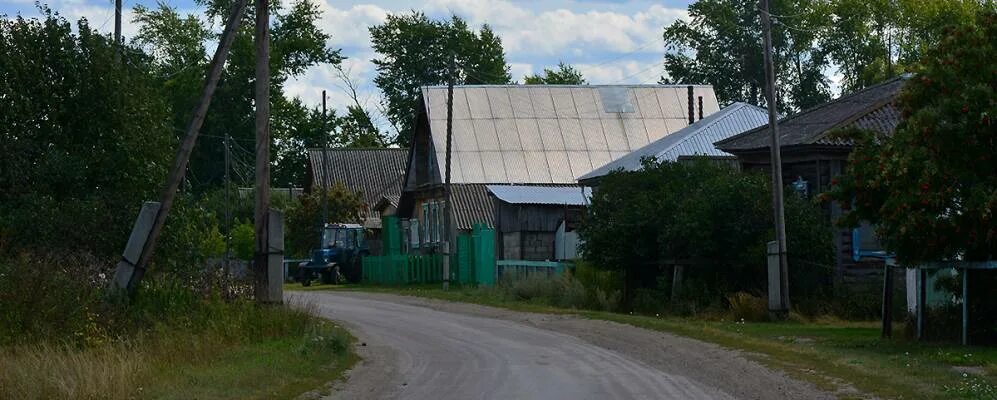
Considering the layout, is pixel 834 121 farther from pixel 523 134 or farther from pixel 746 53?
pixel 746 53

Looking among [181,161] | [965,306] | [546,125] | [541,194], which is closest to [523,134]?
[546,125]

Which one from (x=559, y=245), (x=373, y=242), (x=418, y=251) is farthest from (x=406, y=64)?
(x=559, y=245)

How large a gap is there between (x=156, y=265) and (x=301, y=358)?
31.9ft

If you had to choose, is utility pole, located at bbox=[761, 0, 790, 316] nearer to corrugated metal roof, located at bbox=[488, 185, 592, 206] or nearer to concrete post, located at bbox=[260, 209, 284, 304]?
concrete post, located at bbox=[260, 209, 284, 304]

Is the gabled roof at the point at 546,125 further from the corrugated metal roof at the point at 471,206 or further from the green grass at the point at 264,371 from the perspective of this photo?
the green grass at the point at 264,371

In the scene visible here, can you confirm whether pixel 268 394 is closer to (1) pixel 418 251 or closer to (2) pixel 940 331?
(2) pixel 940 331

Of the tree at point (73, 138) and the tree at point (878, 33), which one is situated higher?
the tree at point (878, 33)

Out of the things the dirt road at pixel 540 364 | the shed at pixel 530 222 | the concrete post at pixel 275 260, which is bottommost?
the dirt road at pixel 540 364

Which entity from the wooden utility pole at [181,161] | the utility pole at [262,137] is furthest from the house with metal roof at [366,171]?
the wooden utility pole at [181,161]

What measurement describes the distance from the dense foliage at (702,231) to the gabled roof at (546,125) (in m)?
20.5

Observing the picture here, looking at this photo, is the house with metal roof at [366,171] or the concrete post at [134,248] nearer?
the concrete post at [134,248]

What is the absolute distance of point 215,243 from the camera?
213 feet

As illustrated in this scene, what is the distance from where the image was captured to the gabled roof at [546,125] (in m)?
57.8

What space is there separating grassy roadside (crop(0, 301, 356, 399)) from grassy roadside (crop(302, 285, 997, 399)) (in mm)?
6713
